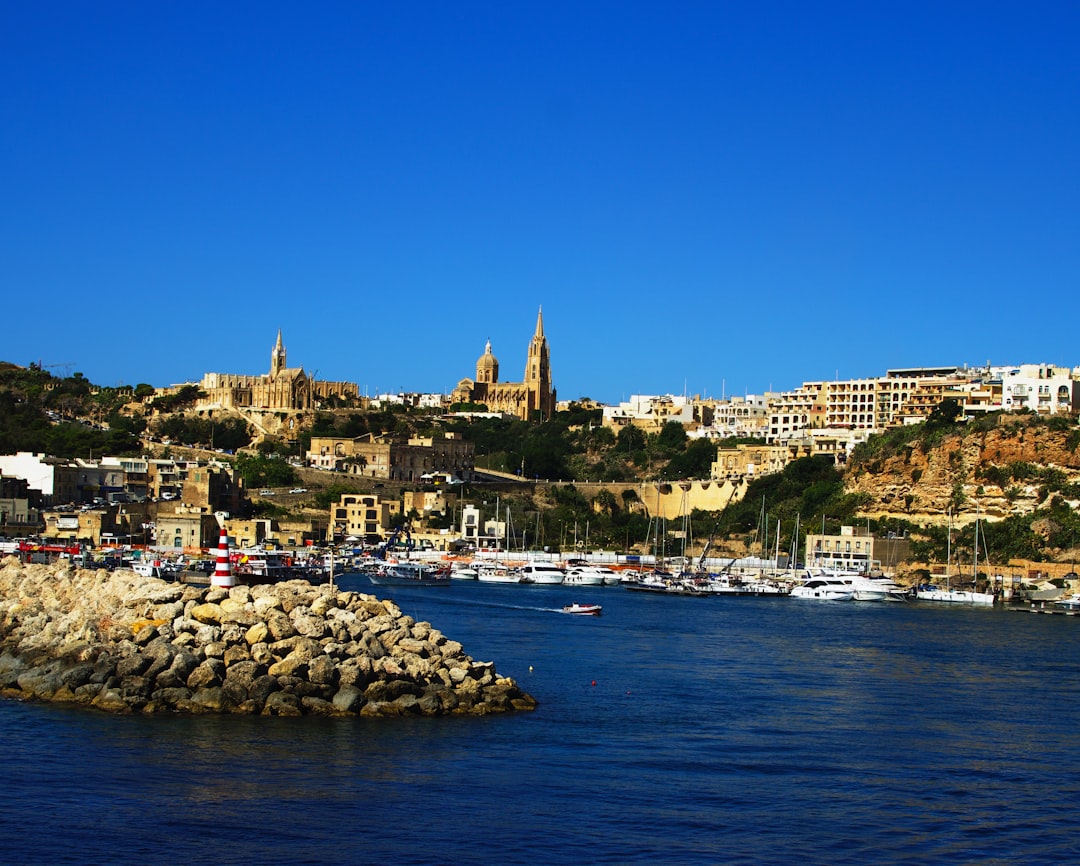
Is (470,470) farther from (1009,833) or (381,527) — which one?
(1009,833)

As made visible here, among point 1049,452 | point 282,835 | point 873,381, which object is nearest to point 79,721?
point 282,835

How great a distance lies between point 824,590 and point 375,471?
99.0ft

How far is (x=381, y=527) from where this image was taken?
59625 millimetres

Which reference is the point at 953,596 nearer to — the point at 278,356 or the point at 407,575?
the point at 407,575

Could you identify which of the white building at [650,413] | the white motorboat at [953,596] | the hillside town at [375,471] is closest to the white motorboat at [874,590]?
the white motorboat at [953,596]

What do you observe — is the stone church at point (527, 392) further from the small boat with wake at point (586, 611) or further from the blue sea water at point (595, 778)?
the blue sea water at point (595, 778)

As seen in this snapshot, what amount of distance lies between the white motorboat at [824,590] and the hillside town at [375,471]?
4560 millimetres

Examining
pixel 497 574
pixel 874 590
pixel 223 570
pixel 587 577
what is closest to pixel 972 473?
pixel 874 590

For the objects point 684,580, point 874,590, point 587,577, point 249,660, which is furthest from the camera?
point 587,577

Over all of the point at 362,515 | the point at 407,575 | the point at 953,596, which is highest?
the point at 362,515

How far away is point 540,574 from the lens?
155ft

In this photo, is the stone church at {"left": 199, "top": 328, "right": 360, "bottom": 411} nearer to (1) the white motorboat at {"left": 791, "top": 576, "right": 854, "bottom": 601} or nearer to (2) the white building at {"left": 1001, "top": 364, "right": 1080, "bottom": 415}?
(2) the white building at {"left": 1001, "top": 364, "right": 1080, "bottom": 415}

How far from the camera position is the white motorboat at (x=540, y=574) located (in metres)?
46.9

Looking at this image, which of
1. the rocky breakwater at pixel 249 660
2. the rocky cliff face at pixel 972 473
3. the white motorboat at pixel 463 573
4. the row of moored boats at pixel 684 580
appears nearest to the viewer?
the rocky breakwater at pixel 249 660
